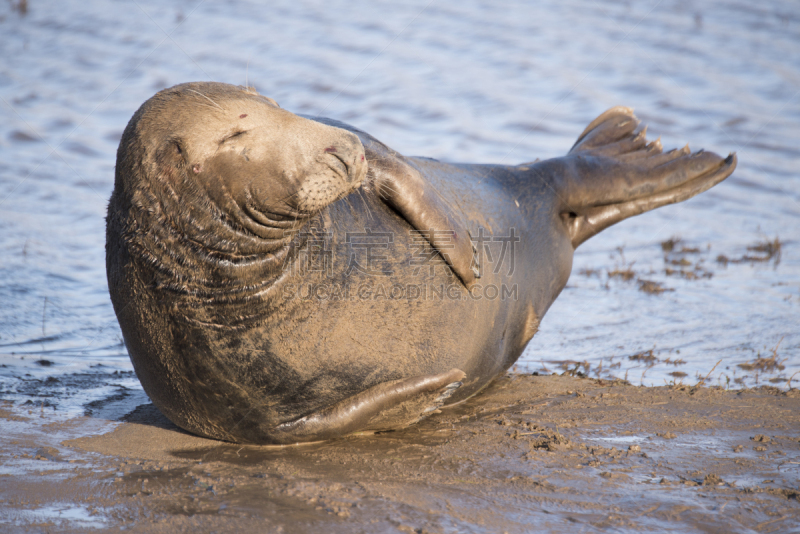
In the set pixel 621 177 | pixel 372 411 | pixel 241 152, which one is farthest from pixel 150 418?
pixel 621 177

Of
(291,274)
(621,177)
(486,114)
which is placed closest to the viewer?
(291,274)

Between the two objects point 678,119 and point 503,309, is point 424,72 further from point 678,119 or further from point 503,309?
point 503,309

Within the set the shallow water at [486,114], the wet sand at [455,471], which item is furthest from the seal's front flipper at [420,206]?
the shallow water at [486,114]

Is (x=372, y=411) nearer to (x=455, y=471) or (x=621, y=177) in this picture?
(x=455, y=471)

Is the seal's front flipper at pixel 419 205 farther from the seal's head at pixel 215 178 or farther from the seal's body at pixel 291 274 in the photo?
the seal's head at pixel 215 178

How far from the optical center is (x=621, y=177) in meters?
5.17

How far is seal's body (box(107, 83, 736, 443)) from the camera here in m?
3.13

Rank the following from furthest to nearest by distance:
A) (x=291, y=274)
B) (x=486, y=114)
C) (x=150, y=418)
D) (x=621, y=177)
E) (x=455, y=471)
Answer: (x=486, y=114) < (x=621, y=177) < (x=150, y=418) < (x=291, y=274) < (x=455, y=471)

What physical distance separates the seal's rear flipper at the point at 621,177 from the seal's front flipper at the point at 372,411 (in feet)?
6.10

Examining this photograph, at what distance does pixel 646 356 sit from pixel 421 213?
2.33 meters

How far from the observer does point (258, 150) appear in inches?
122

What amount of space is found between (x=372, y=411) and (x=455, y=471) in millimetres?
537

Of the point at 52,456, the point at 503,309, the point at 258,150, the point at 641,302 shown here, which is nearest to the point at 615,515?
the point at 503,309

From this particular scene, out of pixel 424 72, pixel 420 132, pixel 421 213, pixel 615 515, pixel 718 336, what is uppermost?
pixel 424 72
